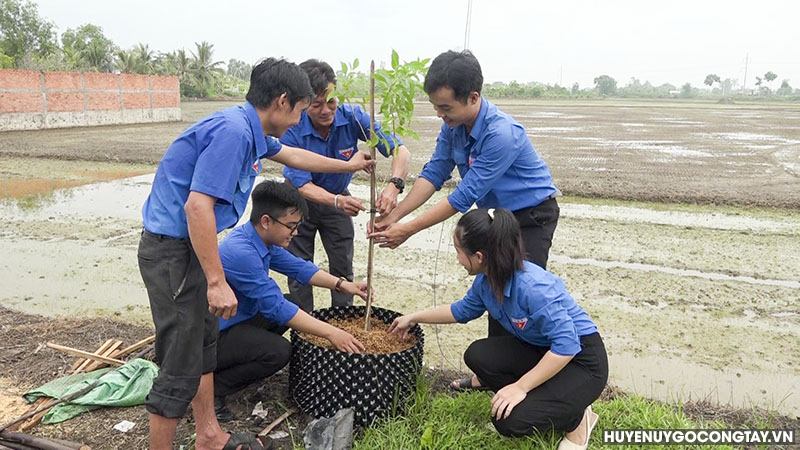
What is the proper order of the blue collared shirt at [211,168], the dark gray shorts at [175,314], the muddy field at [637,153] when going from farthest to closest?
the muddy field at [637,153] → the dark gray shorts at [175,314] → the blue collared shirt at [211,168]

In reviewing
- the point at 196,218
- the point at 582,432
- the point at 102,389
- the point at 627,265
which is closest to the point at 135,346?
the point at 102,389

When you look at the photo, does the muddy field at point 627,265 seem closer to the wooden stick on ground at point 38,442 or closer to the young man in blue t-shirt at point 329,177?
the wooden stick on ground at point 38,442

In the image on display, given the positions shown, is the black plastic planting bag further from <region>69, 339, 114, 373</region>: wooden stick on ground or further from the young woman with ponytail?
<region>69, 339, 114, 373</region>: wooden stick on ground

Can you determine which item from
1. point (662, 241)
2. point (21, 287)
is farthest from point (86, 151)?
point (662, 241)

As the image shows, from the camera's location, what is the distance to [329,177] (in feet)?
13.3

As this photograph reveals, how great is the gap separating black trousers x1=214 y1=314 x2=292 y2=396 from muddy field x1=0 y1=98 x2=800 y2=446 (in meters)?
1.29

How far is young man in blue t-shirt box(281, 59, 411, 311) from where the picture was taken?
144 inches

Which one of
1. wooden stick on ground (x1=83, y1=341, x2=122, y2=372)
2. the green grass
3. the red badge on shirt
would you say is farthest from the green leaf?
wooden stick on ground (x1=83, y1=341, x2=122, y2=372)

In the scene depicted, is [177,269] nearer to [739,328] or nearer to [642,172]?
[739,328]

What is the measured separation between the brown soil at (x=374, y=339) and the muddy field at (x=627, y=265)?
825mm

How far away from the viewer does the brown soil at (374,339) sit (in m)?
3.23

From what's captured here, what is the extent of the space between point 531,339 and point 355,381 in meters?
0.89

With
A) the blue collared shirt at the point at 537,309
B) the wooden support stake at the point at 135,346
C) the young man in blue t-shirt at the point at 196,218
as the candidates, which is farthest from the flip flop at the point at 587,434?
the wooden support stake at the point at 135,346

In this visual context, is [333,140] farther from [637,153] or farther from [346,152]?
[637,153]
